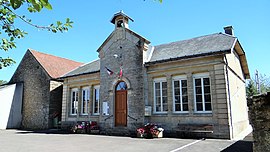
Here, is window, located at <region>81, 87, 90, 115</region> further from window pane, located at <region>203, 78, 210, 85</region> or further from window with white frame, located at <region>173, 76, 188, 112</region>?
window pane, located at <region>203, 78, 210, 85</region>

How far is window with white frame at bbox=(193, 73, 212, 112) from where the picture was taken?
34.8ft

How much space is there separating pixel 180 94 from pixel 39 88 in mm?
13384

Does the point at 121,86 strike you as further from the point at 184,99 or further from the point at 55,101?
the point at 55,101

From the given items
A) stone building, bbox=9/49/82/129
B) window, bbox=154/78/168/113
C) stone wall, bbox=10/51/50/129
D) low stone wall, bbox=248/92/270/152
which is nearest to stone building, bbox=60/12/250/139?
window, bbox=154/78/168/113

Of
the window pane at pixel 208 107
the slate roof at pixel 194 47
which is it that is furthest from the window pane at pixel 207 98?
the slate roof at pixel 194 47

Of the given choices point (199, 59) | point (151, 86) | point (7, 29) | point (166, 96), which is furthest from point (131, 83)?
point (7, 29)

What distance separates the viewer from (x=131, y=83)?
12.9 meters

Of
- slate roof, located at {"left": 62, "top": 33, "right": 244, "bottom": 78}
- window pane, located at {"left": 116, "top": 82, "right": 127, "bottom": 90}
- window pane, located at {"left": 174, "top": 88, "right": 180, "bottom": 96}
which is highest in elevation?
slate roof, located at {"left": 62, "top": 33, "right": 244, "bottom": 78}

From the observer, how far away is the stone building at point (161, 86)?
33.9 ft

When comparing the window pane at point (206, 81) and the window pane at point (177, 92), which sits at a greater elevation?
the window pane at point (206, 81)

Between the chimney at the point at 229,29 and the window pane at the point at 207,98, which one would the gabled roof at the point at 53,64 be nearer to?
the window pane at the point at 207,98

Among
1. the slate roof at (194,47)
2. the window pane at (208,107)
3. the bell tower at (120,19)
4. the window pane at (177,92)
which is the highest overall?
the bell tower at (120,19)

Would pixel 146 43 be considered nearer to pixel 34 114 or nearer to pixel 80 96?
pixel 80 96

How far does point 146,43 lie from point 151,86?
2.77m
